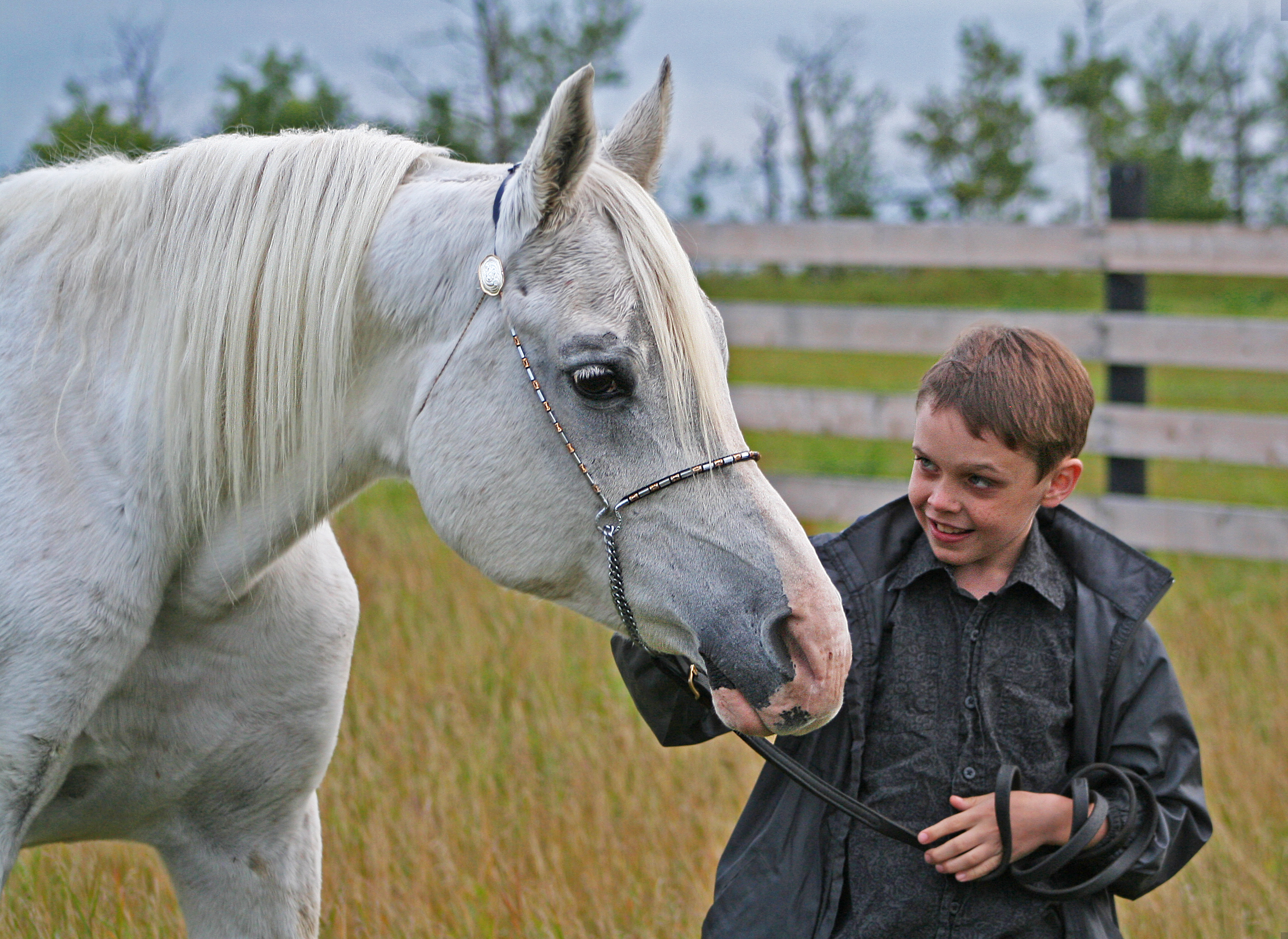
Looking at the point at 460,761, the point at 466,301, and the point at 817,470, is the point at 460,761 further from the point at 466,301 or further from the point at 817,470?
the point at 817,470

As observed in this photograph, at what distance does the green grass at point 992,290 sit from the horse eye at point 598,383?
1801 cm

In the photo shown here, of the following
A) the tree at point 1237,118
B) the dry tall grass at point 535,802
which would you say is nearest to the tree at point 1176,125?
the tree at point 1237,118

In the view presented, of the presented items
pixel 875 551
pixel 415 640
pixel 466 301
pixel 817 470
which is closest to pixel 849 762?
pixel 875 551

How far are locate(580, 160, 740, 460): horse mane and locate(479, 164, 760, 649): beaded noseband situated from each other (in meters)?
0.03

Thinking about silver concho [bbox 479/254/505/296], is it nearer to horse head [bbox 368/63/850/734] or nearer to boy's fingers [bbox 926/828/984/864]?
horse head [bbox 368/63/850/734]

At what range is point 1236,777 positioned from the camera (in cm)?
324

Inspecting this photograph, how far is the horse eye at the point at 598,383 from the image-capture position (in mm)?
1602

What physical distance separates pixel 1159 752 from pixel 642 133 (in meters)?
1.28

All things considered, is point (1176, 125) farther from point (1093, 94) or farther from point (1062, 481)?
point (1062, 481)

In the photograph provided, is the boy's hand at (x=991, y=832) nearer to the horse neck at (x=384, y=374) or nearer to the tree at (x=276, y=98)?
the horse neck at (x=384, y=374)

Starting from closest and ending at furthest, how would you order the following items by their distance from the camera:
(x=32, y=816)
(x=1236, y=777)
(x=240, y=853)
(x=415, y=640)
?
(x=32, y=816) → (x=240, y=853) → (x=1236, y=777) → (x=415, y=640)

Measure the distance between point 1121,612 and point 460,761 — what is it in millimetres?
2158

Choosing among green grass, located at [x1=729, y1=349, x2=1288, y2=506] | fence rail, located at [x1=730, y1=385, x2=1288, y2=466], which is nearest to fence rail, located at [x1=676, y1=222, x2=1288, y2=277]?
fence rail, located at [x1=730, y1=385, x2=1288, y2=466]

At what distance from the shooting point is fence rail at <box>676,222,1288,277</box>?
5473 millimetres
